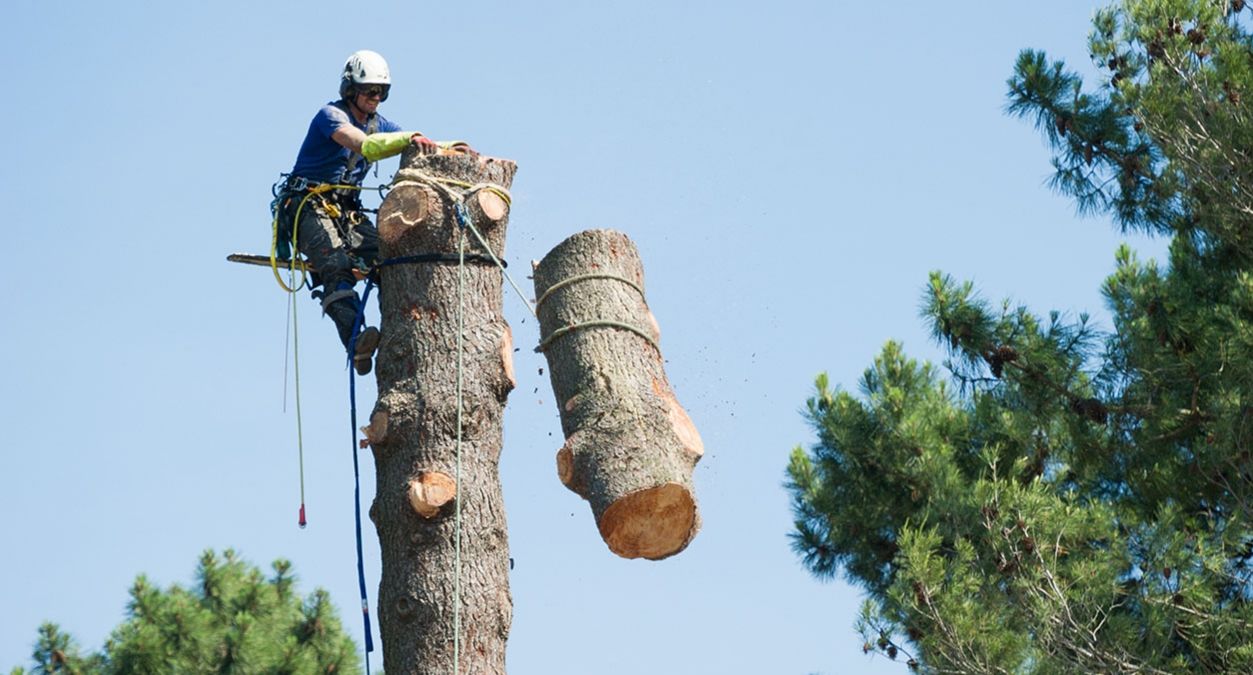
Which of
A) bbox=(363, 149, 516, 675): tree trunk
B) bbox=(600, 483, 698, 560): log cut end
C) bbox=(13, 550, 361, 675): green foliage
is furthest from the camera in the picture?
bbox=(13, 550, 361, 675): green foliage

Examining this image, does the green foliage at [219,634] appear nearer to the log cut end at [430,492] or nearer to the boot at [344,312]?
the boot at [344,312]

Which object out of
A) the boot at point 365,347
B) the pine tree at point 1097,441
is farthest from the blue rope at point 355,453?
the pine tree at point 1097,441

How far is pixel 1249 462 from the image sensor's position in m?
8.05

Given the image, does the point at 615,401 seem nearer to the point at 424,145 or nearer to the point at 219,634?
the point at 424,145

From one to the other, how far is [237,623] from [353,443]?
6149 millimetres

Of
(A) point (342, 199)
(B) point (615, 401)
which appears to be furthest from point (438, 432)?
(A) point (342, 199)

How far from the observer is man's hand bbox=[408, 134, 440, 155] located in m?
4.96

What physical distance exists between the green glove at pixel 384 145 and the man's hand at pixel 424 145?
0.10 ft

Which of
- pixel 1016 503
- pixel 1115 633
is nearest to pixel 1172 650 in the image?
pixel 1115 633

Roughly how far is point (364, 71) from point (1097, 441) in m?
4.65

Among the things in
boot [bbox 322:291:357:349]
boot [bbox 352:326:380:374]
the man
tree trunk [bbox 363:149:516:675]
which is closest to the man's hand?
tree trunk [bbox 363:149:516:675]

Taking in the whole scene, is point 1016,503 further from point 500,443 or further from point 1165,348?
point 500,443

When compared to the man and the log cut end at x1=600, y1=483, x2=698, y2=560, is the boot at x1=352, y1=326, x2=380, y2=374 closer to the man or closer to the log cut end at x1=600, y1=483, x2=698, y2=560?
the man

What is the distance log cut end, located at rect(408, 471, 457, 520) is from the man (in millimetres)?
950
